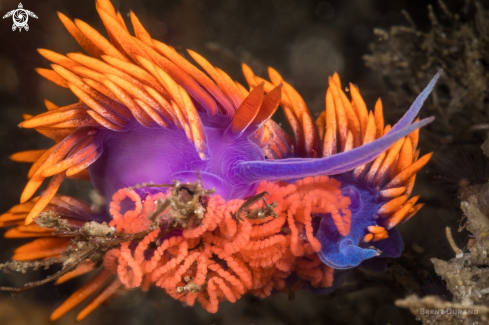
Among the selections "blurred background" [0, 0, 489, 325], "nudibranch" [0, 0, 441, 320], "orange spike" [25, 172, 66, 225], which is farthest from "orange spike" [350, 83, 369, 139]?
"orange spike" [25, 172, 66, 225]

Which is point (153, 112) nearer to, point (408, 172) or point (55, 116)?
point (55, 116)

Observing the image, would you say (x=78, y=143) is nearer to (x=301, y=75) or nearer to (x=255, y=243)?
(x=255, y=243)

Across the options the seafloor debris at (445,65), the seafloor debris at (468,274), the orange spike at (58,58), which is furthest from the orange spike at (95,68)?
the seafloor debris at (445,65)

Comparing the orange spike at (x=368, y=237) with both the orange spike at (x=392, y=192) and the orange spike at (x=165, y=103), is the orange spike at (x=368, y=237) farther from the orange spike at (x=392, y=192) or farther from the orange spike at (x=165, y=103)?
the orange spike at (x=165, y=103)

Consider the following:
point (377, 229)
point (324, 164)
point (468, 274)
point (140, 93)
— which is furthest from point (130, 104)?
point (468, 274)

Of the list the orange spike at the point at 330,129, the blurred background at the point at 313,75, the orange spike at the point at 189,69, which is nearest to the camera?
the orange spike at the point at 189,69
